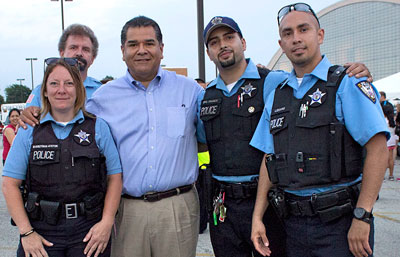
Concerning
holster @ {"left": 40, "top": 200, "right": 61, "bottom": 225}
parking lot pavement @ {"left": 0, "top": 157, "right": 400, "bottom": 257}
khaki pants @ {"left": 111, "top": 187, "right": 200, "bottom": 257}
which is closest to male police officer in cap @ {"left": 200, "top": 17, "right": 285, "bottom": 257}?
khaki pants @ {"left": 111, "top": 187, "right": 200, "bottom": 257}

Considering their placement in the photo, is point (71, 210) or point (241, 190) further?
point (241, 190)

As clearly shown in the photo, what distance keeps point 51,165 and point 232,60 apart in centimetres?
149

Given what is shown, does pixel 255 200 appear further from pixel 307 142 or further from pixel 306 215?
pixel 307 142

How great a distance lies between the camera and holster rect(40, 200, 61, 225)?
2152mm

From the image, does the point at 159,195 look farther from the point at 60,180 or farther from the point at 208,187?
the point at 60,180

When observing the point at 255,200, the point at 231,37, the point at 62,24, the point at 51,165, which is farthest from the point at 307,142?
the point at 62,24

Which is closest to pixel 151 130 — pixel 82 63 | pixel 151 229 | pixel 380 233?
pixel 151 229

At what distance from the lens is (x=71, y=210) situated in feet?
7.23

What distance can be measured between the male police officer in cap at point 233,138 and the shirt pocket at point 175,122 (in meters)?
0.17

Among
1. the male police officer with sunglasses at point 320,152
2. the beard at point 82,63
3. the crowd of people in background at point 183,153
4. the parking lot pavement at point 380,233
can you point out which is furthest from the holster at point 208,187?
the parking lot pavement at point 380,233

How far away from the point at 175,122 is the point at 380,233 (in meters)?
3.71

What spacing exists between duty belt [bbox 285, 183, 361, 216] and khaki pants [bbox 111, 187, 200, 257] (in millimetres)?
950

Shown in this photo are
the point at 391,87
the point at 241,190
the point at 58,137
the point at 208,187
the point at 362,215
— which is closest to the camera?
the point at 362,215

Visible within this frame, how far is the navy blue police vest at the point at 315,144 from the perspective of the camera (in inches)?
80.8
